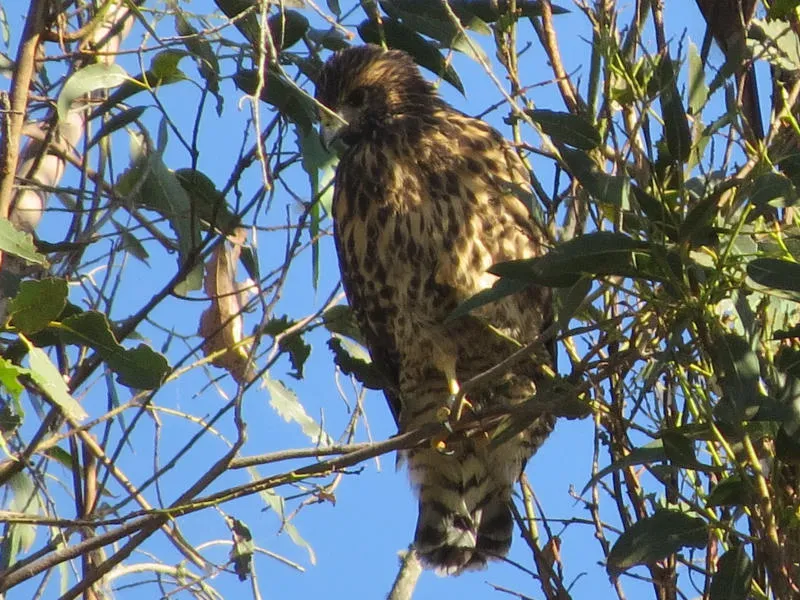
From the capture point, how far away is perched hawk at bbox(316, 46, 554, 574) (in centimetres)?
303

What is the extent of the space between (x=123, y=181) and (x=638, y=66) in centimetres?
112

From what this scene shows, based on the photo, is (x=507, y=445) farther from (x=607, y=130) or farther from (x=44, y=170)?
(x=607, y=130)

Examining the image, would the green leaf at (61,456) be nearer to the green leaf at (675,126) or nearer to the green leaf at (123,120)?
the green leaf at (123,120)

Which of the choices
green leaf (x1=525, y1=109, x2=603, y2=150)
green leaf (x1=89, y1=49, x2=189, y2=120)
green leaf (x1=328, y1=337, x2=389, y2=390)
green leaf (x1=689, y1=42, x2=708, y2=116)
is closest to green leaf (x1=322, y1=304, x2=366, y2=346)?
green leaf (x1=328, y1=337, x2=389, y2=390)

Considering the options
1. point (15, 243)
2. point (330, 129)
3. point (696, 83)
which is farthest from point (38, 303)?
point (330, 129)

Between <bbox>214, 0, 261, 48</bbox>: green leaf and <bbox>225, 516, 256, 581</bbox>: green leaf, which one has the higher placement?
<bbox>214, 0, 261, 48</bbox>: green leaf

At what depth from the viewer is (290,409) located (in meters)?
2.65

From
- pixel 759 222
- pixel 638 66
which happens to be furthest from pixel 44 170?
pixel 759 222

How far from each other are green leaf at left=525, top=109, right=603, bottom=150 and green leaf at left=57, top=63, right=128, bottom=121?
2.45 feet

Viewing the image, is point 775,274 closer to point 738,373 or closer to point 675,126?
point 738,373

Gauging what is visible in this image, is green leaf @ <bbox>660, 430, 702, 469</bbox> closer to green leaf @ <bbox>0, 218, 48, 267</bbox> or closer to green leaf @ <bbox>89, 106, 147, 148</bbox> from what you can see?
green leaf @ <bbox>0, 218, 48, 267</bbox>

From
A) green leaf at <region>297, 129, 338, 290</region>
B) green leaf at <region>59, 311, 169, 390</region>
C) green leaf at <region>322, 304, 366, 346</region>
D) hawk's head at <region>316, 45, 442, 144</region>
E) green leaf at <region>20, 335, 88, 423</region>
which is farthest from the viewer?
hawk's head at <region>316, 45, 442, 144</region>

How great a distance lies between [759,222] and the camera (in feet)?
5.84

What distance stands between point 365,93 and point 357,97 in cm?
3
